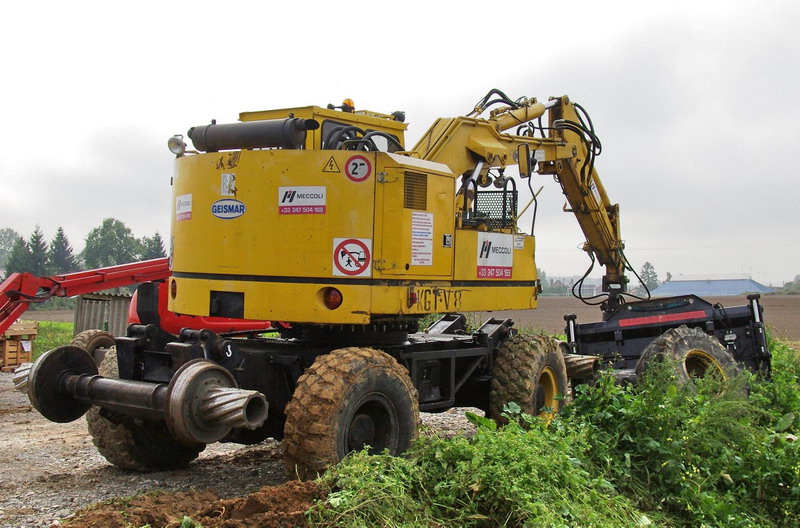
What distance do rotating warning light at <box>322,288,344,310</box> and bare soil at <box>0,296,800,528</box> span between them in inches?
58.2

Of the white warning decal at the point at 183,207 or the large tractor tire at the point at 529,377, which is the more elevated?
the white warning decal at the point at 183,207

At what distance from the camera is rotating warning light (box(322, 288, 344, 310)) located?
689 centimetres

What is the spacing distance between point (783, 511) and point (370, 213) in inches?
173

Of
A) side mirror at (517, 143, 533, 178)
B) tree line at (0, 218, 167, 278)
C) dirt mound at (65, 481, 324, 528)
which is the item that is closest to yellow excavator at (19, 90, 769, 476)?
dirt mound at (65, 481, 324, 528)

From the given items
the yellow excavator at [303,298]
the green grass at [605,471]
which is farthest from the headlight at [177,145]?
the green grass at [605,471]

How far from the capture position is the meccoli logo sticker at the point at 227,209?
23.1 ft

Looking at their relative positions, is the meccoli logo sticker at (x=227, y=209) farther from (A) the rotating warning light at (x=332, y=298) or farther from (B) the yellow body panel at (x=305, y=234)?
(A) the rotating warning light at (x=332, y=298)

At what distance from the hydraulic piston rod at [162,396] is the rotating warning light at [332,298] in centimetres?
104

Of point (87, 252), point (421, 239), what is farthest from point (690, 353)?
point (87, 252)

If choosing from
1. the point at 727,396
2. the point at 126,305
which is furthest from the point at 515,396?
the point at 126,305

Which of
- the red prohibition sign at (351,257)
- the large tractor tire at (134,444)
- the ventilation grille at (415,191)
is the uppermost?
the ventilation grille at (415,191)

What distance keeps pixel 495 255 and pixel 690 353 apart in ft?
10.6

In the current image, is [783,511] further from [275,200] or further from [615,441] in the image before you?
[275,200]

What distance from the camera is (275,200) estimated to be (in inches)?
274
